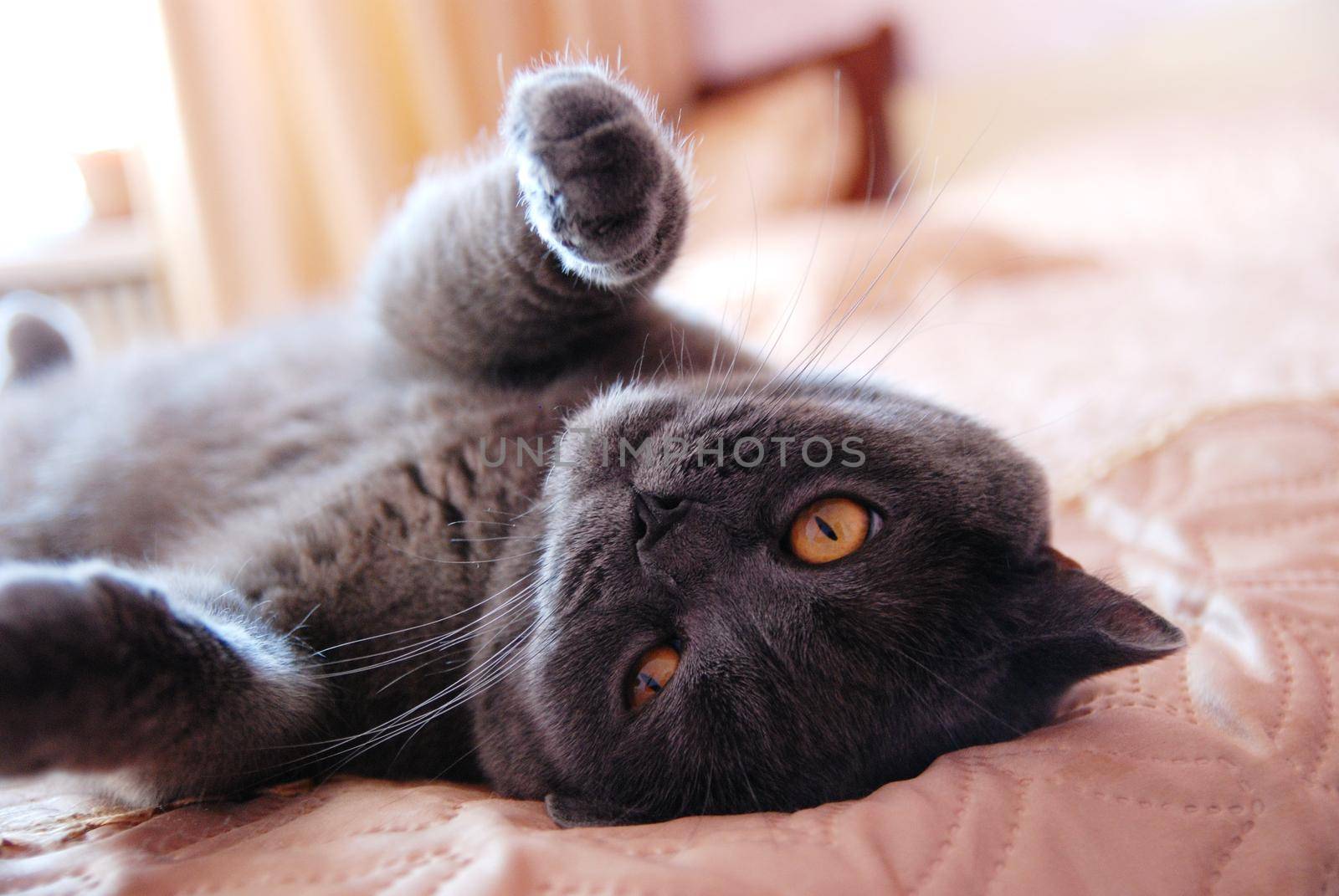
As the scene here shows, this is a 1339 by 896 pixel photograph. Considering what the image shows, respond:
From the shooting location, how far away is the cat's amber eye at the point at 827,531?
0.73 metres

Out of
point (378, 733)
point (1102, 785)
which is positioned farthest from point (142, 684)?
point (1102, 785)

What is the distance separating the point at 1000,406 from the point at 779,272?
74 centimetres

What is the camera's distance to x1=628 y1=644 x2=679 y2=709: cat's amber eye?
2.43ft

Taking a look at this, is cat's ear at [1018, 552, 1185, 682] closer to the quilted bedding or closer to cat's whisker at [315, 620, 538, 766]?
the quilted bedding

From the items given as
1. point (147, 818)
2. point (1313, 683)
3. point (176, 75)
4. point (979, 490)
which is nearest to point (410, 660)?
point (147, 818)

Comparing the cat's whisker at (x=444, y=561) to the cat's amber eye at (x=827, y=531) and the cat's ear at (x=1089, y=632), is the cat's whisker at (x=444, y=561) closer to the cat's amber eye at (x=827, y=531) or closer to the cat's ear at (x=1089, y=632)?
the cat's amber eye at (x=827, y=531)

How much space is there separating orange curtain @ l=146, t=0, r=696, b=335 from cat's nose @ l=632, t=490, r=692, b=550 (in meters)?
1.78

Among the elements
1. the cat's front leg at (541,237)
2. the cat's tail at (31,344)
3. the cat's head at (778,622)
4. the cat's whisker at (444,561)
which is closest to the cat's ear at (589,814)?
the cat's head at (778,622)

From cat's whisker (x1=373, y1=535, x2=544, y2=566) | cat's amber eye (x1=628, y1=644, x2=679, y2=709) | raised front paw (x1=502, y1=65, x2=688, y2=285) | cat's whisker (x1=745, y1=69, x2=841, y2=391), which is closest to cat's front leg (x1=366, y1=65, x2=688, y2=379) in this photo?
raised front paw (x1=502, y1=65, x2=688, y2=285)

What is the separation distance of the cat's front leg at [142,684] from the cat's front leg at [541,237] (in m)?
0.42

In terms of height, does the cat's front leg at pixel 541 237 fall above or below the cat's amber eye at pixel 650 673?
above

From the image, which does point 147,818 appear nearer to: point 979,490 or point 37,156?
point 979,490

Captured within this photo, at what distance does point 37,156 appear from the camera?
100 inches

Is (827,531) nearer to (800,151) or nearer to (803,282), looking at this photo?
(803,282)
